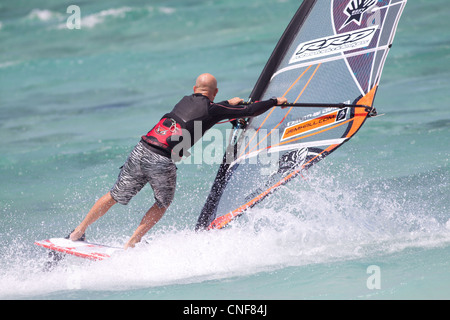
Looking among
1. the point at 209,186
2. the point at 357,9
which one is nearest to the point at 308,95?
the point at 357,9

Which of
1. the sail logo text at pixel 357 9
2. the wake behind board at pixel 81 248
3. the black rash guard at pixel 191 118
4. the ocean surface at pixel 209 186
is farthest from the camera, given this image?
the sail logo text at pixel 357 9

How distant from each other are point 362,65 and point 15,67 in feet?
40.1

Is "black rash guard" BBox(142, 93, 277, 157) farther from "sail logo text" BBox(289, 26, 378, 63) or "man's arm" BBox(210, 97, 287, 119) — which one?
"sail logo text" BBox(289, 26, 378, 63)

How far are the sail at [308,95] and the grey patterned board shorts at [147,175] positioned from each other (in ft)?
2.66

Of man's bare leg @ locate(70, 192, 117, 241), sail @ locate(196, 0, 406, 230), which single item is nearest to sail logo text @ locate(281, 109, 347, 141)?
sail @ locate(196, 0, 406, 230)

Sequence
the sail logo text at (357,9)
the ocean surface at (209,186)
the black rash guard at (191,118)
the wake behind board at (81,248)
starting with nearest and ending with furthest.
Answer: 1. the ocean surface at (209,186)
2. the black rash guard at (191,118)
3. the wake behind board at (81,248)
4. the sail logo text at (357,9)

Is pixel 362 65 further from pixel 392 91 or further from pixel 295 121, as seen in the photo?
pixel 392 91

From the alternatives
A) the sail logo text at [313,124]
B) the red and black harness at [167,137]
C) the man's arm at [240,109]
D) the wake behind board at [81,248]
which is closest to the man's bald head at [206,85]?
the man's arm at [240,109]

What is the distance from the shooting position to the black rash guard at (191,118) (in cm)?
474

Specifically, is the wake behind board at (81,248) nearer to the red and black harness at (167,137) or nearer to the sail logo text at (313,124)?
the red and black harness at (167,137)

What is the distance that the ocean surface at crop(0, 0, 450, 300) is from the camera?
460 cm

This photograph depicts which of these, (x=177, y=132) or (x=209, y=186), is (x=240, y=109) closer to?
(x=177, y=132)

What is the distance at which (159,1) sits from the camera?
760 inches

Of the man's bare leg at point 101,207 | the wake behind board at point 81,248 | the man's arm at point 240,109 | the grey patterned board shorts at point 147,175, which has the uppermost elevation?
the man's arm at point 240,109
